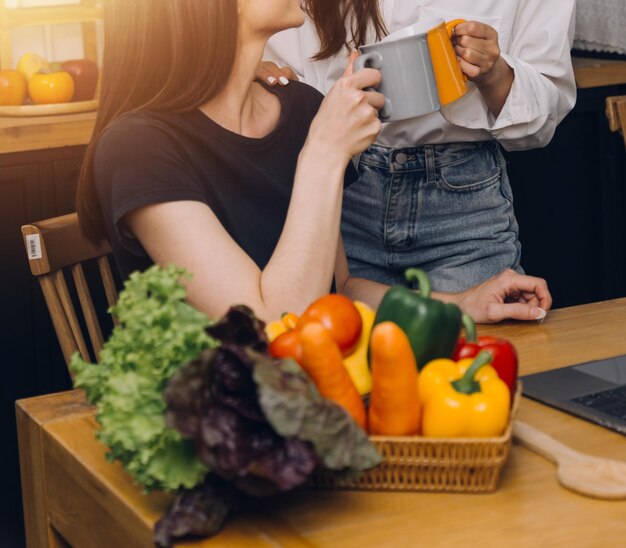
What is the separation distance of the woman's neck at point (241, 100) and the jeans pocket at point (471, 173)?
0.38 m

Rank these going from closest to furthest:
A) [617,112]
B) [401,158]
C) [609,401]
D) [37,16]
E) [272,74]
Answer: [609,401] < [272,74] < [401,158] < [617,112] < [37,16]

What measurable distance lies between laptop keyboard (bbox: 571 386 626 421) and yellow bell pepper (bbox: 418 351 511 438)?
183 millimetres

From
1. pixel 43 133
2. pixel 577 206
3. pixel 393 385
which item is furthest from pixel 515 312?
pixel 577 206

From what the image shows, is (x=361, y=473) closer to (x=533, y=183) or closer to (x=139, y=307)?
(x=139, y=307)

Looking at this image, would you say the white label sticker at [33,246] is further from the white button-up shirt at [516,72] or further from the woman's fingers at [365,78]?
the white button-up shirt at [516,72]

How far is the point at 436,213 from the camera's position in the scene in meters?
1.86

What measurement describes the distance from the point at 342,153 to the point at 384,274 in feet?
1.67

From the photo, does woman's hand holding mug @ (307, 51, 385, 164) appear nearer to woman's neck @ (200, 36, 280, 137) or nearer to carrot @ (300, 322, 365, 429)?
woman's neck @ (200, 36, 280, 137)

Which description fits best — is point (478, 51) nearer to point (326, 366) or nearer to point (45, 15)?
point (326, 366)

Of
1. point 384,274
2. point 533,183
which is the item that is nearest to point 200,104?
point 384,274

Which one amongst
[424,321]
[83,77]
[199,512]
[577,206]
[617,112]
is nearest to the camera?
[199,512]

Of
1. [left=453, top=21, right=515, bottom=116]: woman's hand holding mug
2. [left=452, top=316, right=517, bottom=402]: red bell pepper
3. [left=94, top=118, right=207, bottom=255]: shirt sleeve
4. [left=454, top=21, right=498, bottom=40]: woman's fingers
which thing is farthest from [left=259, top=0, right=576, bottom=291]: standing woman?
[left=452, top=316, right=517, bottom=402]: red bell pepper

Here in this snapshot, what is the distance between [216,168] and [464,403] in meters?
0.70

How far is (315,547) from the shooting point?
851 millimetres
